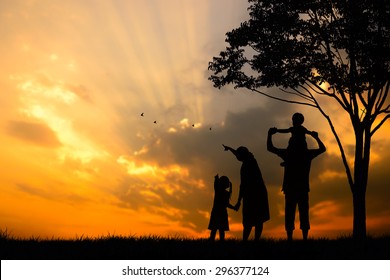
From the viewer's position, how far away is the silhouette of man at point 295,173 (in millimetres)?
14992

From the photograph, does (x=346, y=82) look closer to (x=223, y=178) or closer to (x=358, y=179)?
(x=358, y=179)

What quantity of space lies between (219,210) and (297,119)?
189 inches

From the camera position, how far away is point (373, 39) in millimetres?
22891

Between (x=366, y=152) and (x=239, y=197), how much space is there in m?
10.6

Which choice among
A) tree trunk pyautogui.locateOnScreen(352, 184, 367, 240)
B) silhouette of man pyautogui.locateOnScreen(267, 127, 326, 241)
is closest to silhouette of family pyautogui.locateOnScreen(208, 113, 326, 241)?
silhouette of man pyautogui.locateOnScreen(267, 127, 326, 241)

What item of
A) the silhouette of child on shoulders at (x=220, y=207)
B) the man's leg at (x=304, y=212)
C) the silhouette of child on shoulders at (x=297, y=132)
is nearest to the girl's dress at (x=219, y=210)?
the silhouette of child on shoulders at (x=220, y=207)

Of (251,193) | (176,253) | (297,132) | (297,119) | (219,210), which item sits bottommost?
(176,253)

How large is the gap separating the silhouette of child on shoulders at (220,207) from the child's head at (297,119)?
Answer: 3.75m

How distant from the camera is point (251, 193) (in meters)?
15.2

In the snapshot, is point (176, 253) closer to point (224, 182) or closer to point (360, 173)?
point (224, 182)

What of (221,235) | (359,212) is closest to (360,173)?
(359,212)

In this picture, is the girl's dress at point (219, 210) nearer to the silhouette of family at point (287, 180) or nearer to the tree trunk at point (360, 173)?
the silhouette of family at point (287, 180)
